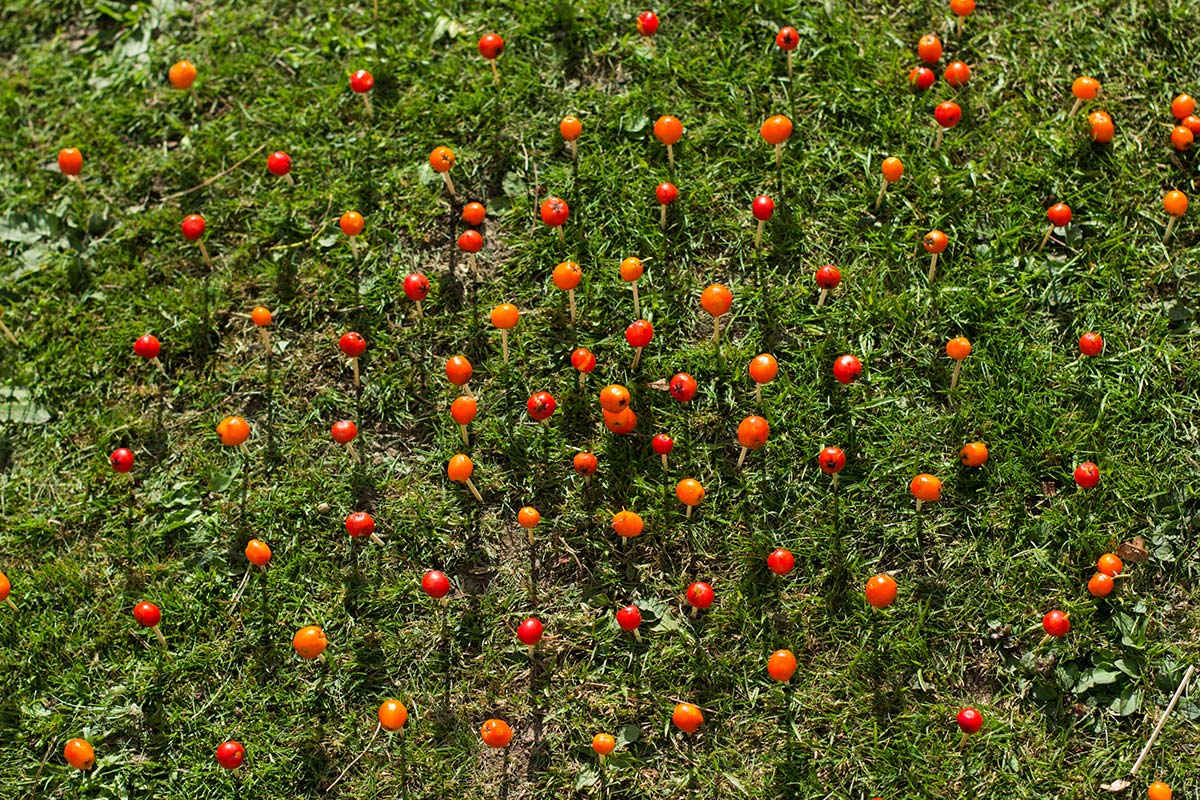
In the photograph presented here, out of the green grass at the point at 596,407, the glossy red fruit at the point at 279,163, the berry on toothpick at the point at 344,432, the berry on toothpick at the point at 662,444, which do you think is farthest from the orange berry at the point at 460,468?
the glossy red fruit at the point at 279,163

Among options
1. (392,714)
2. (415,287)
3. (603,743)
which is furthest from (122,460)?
(603,743)

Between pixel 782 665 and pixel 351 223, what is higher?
pixel 351 223

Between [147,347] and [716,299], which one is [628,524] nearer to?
[716,299]

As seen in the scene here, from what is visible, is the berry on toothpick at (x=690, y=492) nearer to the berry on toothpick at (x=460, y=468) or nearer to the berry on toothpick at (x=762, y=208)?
the berry on toothpick at (x=460, y=468)

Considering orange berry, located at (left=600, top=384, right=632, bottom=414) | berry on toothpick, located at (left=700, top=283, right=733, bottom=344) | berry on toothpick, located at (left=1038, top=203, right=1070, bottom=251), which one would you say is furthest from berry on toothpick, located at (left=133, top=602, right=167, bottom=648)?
berry on toothpick, located at (left=1038, top=203, right=1070, bottom=251)

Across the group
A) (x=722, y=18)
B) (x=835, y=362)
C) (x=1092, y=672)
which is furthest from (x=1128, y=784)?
(x=722, y=18)
